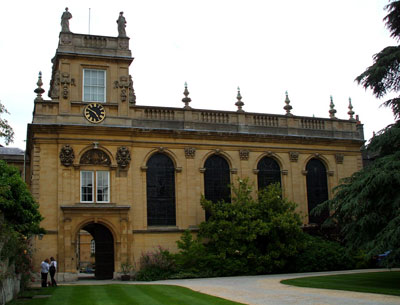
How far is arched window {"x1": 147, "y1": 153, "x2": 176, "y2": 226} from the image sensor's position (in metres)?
31.5

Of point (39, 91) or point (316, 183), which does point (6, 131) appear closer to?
point (39, 91)

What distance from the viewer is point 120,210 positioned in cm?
3002

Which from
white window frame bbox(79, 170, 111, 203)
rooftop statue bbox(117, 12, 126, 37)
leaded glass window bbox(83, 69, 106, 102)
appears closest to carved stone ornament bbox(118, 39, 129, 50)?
rooftop statue bbox(117, 12, 126, 37)

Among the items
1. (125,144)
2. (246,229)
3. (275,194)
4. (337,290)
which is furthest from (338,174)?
(337,290)

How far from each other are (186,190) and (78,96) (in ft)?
28.3

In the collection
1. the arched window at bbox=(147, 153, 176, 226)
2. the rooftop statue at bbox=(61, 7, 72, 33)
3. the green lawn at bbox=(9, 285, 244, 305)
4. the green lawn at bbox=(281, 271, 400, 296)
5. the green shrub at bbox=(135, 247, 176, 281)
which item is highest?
the rooftop statue at bbox=(61, 7, 72, 33)

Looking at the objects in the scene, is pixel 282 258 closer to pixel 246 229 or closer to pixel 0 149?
pixel 246 229

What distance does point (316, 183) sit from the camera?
3591 cm

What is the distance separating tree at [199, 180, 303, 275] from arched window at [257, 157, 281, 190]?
346cm

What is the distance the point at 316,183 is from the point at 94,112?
1575cm

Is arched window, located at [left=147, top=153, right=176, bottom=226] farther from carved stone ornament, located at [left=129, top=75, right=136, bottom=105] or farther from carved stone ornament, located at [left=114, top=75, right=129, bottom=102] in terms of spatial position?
carved stone ornament, located at [left=114, top=75, right=129, bottom=102]

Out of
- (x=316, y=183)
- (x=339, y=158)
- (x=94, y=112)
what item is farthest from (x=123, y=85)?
(x=339, y=158)

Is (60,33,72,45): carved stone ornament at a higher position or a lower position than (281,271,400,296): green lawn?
higher

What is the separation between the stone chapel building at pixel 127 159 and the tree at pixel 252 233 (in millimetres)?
2470
